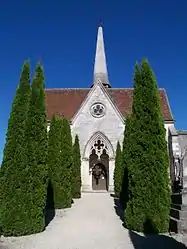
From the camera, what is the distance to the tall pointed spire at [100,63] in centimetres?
3686

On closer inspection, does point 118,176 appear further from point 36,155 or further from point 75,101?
point 36,155

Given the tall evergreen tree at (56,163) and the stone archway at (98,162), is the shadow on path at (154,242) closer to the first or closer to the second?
the tall evergreen tree at (56,163)

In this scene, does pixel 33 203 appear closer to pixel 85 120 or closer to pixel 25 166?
pixel 25 166

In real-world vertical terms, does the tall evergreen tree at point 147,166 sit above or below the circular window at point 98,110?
below

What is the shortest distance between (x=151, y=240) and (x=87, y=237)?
2.14 m

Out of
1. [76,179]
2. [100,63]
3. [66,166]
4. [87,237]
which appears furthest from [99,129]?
[87,237]

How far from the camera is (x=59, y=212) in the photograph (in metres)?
17.1

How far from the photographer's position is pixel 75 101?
33.8m

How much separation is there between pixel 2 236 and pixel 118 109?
2125 cm

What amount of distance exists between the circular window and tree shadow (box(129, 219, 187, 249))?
1998cm

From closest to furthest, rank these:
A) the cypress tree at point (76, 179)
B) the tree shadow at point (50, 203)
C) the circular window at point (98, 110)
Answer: the tree shadow at point (50, 203)
the cypress tree at point (76, 179)
the circular window at point (98, 110)

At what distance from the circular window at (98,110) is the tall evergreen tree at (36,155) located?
18389 millimetres

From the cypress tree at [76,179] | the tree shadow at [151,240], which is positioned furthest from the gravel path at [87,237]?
the cypress tree at [76,179]

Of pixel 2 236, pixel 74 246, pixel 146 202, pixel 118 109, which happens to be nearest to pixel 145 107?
pixel 146 202
